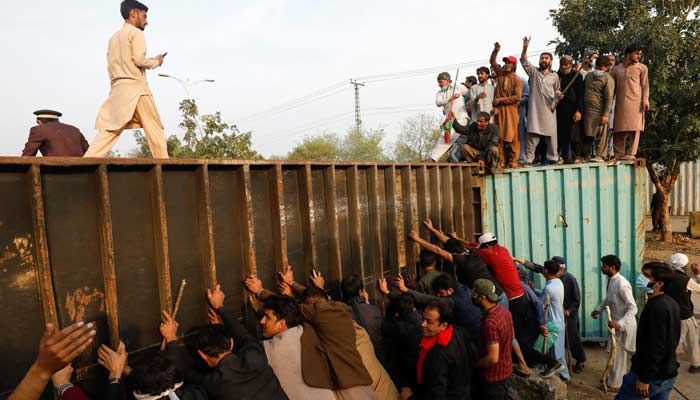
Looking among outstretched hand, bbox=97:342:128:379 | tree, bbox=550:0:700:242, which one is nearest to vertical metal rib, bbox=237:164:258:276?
outstretched hand, bbox=97:342:128:379

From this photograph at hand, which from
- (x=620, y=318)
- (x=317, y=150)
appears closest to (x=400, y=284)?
(x=620, y=318)

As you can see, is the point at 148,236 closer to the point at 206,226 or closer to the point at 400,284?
the point at 206,226

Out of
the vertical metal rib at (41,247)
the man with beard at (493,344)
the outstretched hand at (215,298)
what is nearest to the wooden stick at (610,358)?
the man with beard at (493,344)

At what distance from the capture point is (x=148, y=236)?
3.11 metres

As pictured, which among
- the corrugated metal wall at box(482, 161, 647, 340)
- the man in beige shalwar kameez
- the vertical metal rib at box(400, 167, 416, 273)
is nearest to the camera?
the man in beige shalwar kameez

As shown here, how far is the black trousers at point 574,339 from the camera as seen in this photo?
599 cm

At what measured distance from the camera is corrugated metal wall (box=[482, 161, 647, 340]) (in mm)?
6738

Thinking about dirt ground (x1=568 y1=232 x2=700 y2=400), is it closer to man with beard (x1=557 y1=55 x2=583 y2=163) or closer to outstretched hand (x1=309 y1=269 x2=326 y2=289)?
man with beard (x1=557 y1=55 x2=583 y2=163)

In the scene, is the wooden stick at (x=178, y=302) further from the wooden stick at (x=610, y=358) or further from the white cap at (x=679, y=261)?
the white cap at (x=679, y=261)

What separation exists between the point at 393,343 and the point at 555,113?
17.4 ft

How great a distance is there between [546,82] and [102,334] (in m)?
7.19

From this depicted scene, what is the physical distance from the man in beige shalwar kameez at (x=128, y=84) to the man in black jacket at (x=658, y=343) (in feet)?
16.1

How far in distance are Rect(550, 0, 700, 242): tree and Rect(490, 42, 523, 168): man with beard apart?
6606 millimetres

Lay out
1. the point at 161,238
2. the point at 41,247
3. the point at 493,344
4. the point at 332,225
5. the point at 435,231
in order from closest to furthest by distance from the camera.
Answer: the point at 41,247 → the point at 161,238 → the point at 493,344 → the point at 332,225 → the point at 435,231
